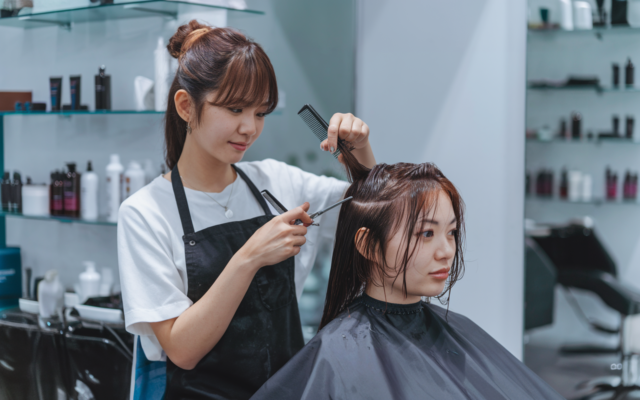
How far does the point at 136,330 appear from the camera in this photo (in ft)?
4.02

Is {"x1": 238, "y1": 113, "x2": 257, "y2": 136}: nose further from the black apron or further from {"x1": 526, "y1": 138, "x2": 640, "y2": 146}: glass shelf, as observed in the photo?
{"x1": 526, "y1": 138, "x2": 640, "y2": 146}: glass shelf

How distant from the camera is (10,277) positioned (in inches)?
115

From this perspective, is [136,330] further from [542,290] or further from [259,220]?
[542,290]

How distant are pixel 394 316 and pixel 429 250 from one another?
0.66ft

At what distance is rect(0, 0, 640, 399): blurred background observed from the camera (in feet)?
6.74

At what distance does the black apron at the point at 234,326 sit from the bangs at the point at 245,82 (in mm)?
278

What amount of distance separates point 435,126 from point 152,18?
4.33 ft

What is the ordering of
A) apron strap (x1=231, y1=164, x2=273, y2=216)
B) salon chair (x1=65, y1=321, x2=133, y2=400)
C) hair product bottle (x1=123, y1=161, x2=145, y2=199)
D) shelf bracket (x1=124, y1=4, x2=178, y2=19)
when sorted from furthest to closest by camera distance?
hair product bottle (x1=123, y1=161, x2=145, y2=199)
shelf bracket (x1=124, y1=4, x2=178, y2=19)
salon chair (x1=65, y1=321, x2=133, y2=400)
apron strap (x1=231, y1=164, x2=273, y2=216)

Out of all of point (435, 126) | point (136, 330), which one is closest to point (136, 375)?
point (136, 330)

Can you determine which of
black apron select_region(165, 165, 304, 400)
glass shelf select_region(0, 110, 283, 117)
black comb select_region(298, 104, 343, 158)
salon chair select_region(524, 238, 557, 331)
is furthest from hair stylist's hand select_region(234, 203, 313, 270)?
salon chair select_region(524, 238, 557, 331)

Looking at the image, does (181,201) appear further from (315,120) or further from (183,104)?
(315,120)

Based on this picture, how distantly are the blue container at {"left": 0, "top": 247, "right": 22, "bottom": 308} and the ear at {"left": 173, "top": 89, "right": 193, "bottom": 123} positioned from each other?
2.17 m

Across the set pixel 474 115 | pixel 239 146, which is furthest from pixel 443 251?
pixel 474 115

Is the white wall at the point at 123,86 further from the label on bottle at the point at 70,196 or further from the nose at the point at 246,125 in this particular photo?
the nose at the point at 246,125
